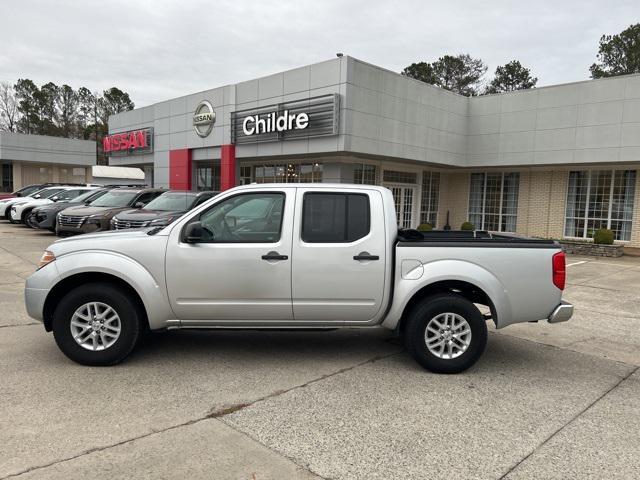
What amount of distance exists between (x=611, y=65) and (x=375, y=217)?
43.5 metres

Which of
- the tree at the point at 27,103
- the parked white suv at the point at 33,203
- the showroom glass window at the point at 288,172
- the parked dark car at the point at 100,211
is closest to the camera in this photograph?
the parked dark car at the point at 100,211

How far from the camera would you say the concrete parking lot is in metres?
3.34

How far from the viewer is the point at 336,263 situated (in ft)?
16.5

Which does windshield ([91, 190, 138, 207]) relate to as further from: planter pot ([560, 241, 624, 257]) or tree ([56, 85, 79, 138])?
tree ([56, 85, 79, 138])

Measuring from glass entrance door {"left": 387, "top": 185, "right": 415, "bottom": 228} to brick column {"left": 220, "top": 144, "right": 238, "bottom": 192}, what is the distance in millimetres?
6896

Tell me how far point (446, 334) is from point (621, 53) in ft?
142

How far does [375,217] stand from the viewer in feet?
17.2

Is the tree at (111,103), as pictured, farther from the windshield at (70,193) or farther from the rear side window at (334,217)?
the rear side window at (334,217)

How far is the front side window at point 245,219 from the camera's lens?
5.10 m

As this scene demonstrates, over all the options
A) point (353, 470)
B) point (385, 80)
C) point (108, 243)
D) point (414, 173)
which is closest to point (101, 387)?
point (108, 243)

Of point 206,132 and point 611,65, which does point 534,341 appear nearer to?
point 206,132

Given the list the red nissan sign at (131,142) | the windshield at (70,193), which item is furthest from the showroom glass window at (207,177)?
the windshield at (70,193)

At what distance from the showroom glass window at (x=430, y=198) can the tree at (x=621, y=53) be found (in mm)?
24522

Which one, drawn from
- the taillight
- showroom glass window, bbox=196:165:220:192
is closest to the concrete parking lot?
the taillight
